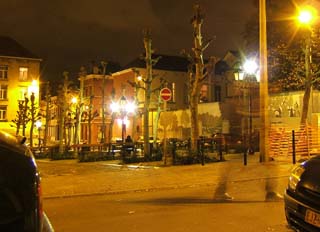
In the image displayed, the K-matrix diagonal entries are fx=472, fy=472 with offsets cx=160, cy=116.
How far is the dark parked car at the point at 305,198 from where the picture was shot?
207 inches

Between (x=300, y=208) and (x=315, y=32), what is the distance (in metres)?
21.0

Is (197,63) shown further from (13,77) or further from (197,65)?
(13,77)

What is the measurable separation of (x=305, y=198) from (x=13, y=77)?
185 ft

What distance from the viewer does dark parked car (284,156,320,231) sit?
5266mm

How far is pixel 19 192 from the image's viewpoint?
9.87ft

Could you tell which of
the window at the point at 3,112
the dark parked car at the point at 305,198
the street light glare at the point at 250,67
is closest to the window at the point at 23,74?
the window at the point at 3,112

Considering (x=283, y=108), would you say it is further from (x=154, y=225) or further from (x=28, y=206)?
(x=28, y=206)

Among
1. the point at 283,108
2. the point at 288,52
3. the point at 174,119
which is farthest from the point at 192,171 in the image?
the point at 174,119

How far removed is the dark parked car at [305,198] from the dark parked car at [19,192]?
3.20 meters

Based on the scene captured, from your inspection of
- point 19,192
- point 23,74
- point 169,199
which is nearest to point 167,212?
point 169,199

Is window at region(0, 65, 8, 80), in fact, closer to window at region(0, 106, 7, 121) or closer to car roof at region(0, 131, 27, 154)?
window at region(0, 106, 7, 121)

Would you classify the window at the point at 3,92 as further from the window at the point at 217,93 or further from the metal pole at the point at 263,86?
the metal pole at the point at 263,86

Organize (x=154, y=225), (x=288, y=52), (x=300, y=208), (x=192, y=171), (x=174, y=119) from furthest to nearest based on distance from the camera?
(x=174, y=119), (x=288, y=52), (x=192, y=171), (x=154, y=225), (x=300, y=208)

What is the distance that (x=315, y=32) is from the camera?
24688 mm
